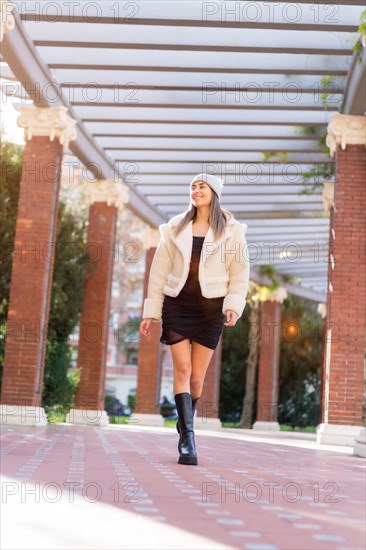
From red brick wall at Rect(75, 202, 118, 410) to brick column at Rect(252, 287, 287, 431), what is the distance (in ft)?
31.8

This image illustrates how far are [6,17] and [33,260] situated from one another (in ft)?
13.1

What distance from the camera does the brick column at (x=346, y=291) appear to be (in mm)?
11125

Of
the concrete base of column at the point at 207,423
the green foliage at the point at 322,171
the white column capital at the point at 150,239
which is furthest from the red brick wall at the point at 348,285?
the concrete base of column at the point at 207,423

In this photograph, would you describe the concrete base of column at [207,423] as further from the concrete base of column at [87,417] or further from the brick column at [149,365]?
the concrete base of column at [87,417]

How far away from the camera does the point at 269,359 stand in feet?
83.2

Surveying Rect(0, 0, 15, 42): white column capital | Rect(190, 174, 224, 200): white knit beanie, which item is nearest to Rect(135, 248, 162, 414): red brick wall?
Rect(0, 0, 15, 42): white column capital

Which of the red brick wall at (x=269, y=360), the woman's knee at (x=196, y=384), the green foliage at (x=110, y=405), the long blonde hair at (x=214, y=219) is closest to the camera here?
the long blonde hair at (x=214, y=219)

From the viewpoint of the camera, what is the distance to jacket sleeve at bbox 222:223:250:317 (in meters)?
5.91

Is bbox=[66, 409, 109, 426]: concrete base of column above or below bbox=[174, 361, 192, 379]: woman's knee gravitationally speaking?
below

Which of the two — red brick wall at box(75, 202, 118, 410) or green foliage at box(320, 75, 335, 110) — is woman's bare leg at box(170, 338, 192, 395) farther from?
red brick wall at box(75, 202, 118, 410)

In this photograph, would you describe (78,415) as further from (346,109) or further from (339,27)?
(339,27)

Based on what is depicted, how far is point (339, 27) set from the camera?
33.3 feet

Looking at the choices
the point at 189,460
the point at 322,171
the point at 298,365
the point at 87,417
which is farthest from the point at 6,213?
the point at 298,365

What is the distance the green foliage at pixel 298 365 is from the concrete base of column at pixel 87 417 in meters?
14.7
